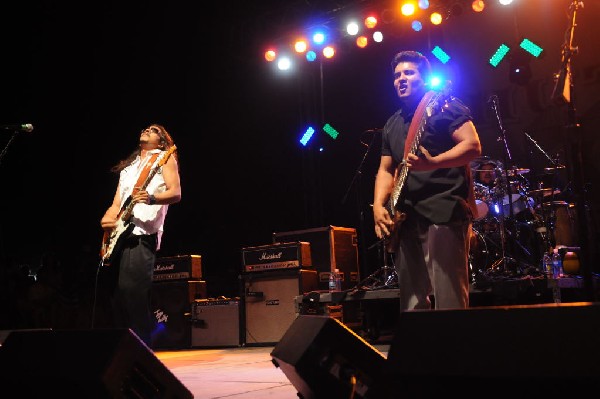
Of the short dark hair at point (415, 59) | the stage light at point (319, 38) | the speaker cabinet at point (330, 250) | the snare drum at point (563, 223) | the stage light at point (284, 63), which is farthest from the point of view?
the stage light at point (284, 63)

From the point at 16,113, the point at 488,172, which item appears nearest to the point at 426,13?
the point at 488,172

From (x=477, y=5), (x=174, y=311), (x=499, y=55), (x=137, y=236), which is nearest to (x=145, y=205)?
(x=137, y=236)

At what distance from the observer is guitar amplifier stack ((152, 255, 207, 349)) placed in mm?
8398

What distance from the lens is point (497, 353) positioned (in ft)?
5.21

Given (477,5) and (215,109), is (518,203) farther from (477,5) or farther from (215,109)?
(215,109)

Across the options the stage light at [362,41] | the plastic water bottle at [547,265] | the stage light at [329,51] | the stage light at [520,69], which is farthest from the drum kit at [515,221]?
the stage light at [329,51]

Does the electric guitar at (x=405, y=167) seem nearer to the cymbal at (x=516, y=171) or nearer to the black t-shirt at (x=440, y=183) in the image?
the black t-shirt at (x=440, y=183)

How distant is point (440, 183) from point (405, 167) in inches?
8.1

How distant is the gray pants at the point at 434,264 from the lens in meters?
2.85

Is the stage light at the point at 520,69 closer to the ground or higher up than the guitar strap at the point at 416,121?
higher up

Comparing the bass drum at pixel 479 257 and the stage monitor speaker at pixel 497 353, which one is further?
the bass drum at pixel 479 257

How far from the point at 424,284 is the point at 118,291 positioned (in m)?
1.86

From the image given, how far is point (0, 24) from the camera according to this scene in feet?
31.3

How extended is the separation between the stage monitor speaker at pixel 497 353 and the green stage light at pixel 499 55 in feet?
25.6
